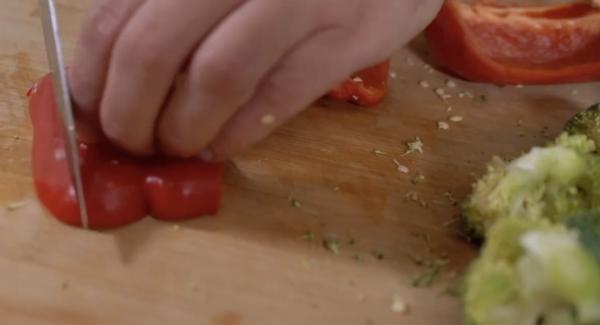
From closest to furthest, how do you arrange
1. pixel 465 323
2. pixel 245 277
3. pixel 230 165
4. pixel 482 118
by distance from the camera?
pixel 465 323, pixel 245 277, pixel 230 165, pixel 482 118

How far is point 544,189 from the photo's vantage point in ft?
3.82

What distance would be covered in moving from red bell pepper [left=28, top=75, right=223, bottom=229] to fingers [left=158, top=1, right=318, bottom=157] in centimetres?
9

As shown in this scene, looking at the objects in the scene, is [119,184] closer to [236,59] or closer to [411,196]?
[236,59]

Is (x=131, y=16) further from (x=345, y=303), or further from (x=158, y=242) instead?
(x=345, y=303)

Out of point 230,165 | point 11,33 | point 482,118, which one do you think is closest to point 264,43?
point 230,165

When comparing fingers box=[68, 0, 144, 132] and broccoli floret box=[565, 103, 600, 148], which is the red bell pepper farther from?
broccoli floret box=[565, 103, 600, 148]

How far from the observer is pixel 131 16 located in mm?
1090

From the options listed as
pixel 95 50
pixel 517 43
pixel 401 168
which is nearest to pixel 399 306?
pixel 401 168

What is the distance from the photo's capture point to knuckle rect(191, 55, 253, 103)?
106cm

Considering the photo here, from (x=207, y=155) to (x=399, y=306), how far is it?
0.34m

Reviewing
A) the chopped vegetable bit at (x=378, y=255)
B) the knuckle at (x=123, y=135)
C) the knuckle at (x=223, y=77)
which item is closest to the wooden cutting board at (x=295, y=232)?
the chopped vegetable bit at (x=378, y=255)

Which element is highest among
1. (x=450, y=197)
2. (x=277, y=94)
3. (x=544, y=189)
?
(x=277, y=94)

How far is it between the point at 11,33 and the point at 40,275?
624 millimetres

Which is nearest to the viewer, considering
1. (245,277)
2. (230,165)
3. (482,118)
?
(245,277)
